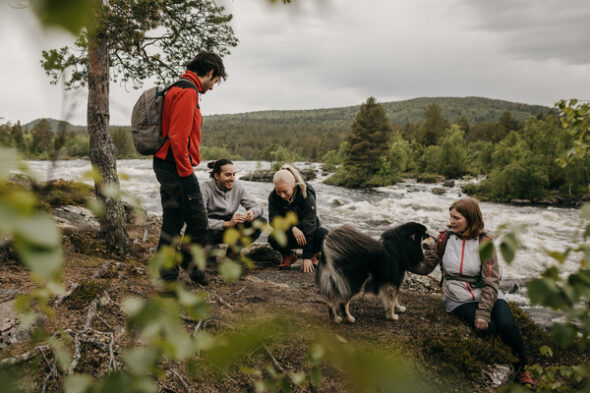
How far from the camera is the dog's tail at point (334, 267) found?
361cm

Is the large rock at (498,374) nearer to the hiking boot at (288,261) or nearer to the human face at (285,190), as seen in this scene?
the human face at (285,190)

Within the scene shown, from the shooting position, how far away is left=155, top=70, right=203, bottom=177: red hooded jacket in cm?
316

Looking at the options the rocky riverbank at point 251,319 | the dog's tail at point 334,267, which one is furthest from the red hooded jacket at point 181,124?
the dog's tail at point 334,267

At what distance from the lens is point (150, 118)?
325 cm

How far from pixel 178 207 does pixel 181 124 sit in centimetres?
86

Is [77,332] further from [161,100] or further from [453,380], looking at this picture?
[453,380]

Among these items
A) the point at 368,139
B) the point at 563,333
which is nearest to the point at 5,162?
the point at 563,333

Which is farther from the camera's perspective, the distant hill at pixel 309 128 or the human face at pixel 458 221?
the distant hill at pixel 309 128

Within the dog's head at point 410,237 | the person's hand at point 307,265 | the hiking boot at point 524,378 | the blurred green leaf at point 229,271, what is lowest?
the hiking boot at point 524,378

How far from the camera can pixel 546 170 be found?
26609 millimetres

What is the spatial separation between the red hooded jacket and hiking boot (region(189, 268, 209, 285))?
1412 mm

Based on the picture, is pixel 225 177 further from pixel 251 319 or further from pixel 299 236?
pixel 251 319

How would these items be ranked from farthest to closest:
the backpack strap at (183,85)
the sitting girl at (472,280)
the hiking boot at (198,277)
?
the hiking boot at (198,277) → the sitting girl at (472,280) → the backpack strap at (183,85)

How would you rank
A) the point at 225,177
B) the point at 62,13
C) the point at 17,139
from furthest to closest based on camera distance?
the point at 225,177, the point at 17,139, the point at 62,13
